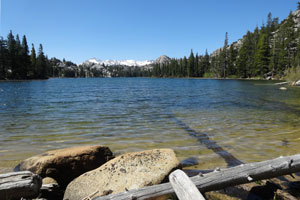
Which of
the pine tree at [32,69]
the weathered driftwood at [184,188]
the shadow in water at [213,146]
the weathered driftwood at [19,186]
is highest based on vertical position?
the pine tree at [32,69]

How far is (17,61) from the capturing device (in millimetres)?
73938

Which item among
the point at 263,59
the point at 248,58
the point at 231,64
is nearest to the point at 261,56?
the point at 263,59

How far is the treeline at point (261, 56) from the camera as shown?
205 ft

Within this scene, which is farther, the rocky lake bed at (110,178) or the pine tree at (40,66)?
the pine tree at (40,66)

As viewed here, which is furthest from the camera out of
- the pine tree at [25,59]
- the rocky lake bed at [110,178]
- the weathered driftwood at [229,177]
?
the pine tree at [25,59]

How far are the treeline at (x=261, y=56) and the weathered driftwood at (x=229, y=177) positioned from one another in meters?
62.7

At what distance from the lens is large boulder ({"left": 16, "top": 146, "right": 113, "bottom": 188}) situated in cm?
412

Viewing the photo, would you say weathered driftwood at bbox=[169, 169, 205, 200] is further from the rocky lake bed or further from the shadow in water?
the shadow in water

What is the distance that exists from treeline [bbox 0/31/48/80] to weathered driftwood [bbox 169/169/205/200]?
294 ft

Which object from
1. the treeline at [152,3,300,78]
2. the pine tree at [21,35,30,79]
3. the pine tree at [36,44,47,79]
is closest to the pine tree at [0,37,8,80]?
the pine tree at [21,35,30,79]

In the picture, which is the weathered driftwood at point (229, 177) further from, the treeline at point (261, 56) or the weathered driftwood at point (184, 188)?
the treeline at point (261, 56)

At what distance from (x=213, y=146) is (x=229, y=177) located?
3.55m

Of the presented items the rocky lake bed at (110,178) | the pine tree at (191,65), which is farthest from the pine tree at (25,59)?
the pine tree at (191,65)

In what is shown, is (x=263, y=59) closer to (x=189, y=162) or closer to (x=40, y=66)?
(x=189, y=162)
